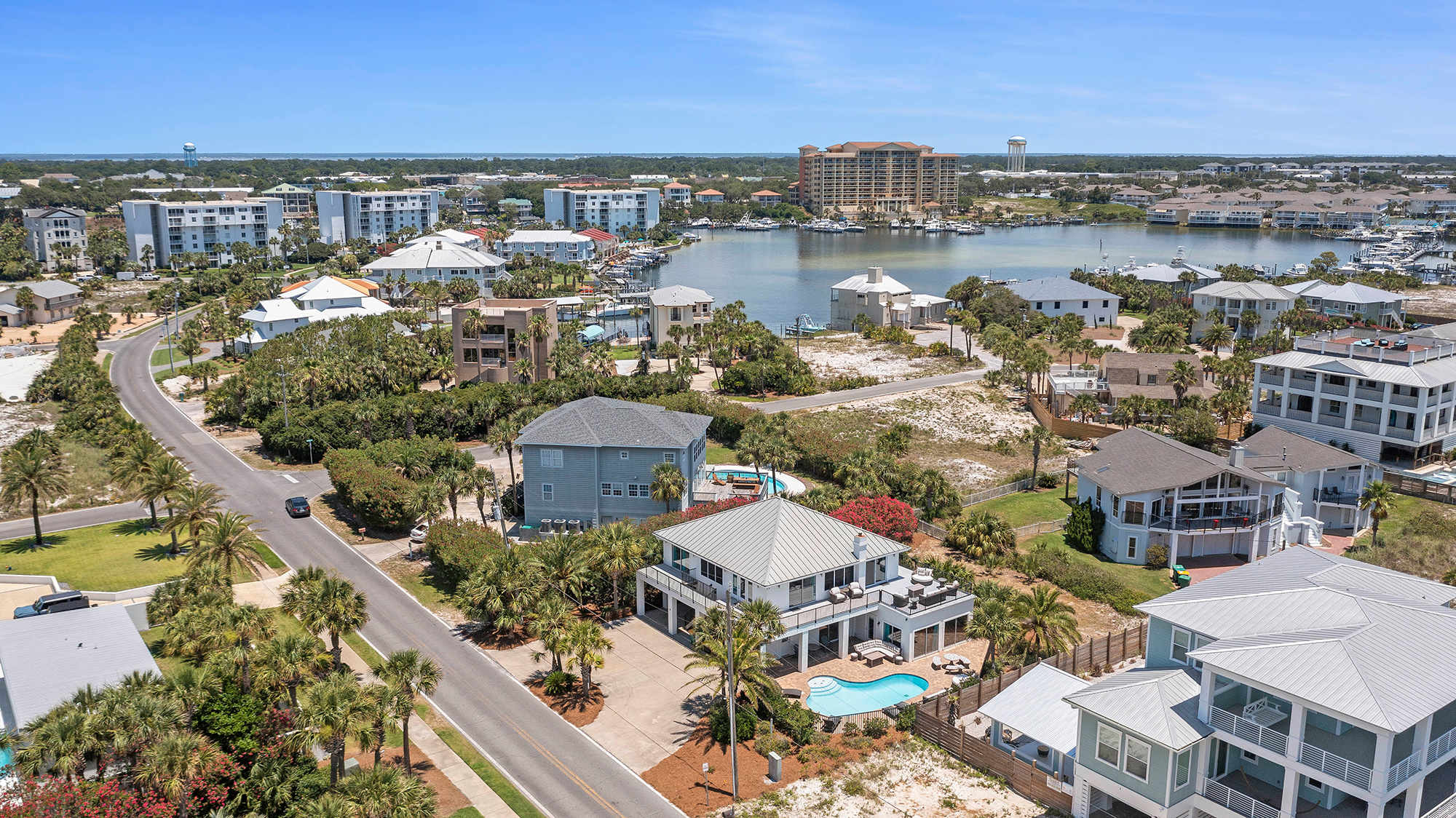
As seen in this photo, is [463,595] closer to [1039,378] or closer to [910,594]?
[910,594]

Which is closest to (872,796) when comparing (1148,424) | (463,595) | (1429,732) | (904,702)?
(904,702)

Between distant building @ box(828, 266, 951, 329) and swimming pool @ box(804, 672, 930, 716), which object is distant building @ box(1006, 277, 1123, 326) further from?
swimming pool @ box(804, 672, 930, 716)

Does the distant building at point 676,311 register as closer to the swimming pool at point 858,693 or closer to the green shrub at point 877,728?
the swimming pool at point 858,693

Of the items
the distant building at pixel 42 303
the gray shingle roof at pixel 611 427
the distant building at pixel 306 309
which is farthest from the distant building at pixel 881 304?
the distant building at pixel 42 303

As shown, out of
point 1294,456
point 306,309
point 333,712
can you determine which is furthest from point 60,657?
point 306,309

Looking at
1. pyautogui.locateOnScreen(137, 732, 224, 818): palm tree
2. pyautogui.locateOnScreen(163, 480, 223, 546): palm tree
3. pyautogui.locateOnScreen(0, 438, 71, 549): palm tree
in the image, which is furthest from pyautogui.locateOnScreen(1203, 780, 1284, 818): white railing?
pyautogui.locateOnScreen(0, 438, 71, 549): palm tree

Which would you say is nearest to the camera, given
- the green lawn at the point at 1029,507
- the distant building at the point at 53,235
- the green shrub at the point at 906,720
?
the green shrub at the point at 906,720
